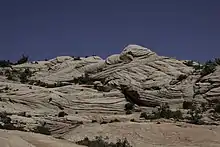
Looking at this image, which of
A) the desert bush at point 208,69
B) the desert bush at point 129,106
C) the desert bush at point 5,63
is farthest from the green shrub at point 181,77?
the desert bush at point 5,63

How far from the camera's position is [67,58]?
168 ft

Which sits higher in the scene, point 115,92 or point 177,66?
point 177,66

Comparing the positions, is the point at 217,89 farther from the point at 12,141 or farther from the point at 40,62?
the point at 40,62

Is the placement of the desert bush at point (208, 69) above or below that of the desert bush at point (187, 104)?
above

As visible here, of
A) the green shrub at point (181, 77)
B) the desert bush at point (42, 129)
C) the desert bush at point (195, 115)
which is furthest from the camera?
the green shrub at point (181, 77)

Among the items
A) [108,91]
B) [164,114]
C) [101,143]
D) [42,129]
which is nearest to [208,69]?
[164,114]

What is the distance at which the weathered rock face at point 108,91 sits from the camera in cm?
2847

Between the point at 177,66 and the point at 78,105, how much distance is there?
1038cm

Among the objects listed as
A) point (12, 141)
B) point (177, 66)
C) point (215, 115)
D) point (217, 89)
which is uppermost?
point (177, 66)

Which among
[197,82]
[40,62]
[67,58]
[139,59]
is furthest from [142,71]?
[40,62]

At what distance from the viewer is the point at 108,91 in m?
35.4

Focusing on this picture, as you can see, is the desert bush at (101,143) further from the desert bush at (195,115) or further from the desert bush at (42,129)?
the desert bush at (195,115)

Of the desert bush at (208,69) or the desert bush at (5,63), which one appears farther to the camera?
the desert bush at (5,63)

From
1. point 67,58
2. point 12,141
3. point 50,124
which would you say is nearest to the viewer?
point 12,141
